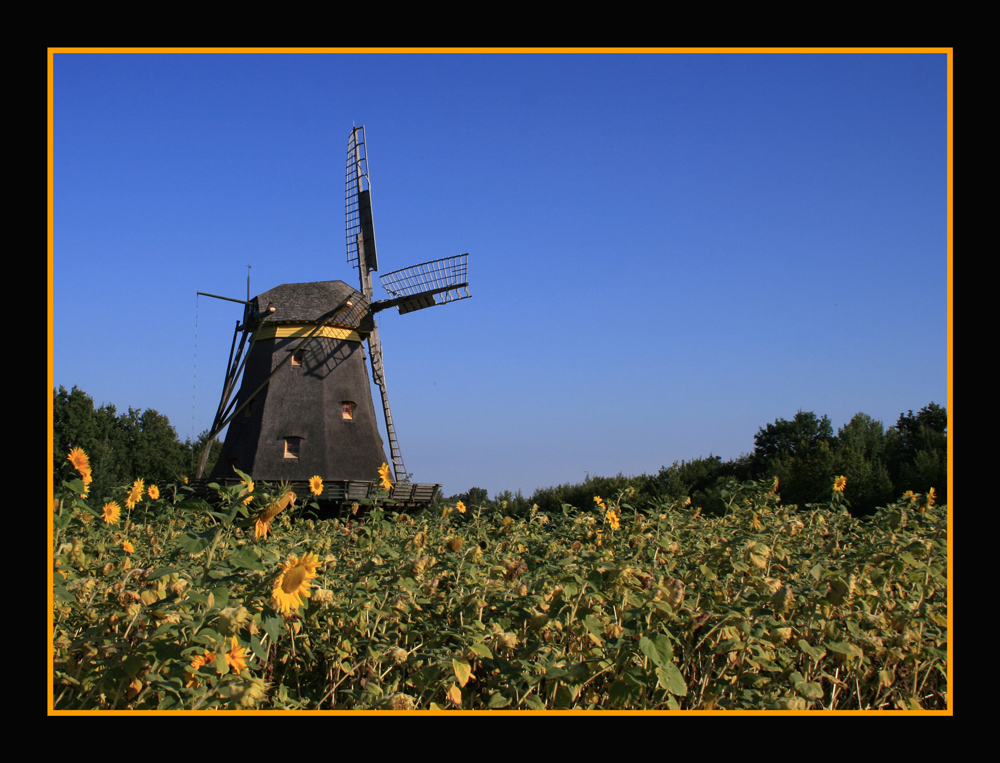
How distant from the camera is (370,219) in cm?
2038

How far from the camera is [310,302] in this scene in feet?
59.1

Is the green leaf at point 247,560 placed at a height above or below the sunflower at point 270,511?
below

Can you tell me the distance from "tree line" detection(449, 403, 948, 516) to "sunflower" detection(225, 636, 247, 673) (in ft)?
24.3

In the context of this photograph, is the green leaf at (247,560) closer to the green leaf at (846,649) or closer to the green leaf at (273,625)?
the green leaf at (273,625)

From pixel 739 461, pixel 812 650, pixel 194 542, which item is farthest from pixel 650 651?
pixel 739 461

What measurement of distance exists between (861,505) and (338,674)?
1587 centimetres

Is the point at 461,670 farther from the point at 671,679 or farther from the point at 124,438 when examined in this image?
the point at 124,438

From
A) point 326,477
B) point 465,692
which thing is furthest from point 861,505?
point 465,692

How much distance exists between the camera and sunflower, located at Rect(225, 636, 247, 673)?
5.63 feet

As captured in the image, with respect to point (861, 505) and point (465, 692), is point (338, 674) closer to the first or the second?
point (465, 692)

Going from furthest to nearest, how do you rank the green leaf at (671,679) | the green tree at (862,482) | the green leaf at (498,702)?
the green tree at (862,482)
the green leaf at (498,702)
the green leaf at (671,679)

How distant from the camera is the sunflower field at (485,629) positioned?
1781 mm

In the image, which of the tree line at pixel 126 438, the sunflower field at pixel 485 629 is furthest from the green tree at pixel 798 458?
the tree line at pixel 126 438
